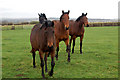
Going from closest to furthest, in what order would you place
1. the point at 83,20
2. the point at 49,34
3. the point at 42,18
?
the point at 49,34 < the point at 42,18 < the point at 83,20

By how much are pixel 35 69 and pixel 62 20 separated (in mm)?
3384

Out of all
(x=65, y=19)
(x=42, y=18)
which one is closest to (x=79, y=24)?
(x=65, y=19)

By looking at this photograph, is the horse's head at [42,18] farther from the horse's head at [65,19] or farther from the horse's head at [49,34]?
the horse's head at [49,34]

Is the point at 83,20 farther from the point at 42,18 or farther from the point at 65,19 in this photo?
the point at 42,18

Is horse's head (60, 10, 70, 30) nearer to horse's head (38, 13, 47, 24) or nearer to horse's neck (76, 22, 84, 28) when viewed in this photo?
horse's head (38, 13, 47, 24)

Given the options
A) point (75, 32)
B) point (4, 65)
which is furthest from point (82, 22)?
point (4, 65)

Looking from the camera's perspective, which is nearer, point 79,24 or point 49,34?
point 49,34

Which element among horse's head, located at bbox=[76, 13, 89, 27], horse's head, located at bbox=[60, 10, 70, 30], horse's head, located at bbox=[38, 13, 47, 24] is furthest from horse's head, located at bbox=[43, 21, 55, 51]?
horse's head, located at bbox=[76, 13, 89, 27]

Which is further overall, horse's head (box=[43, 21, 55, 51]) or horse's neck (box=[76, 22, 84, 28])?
horse's neck (box=[76, 22, 84, 28])

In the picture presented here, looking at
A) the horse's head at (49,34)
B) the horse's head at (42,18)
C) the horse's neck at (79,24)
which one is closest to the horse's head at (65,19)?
the horse's head at (42,18)

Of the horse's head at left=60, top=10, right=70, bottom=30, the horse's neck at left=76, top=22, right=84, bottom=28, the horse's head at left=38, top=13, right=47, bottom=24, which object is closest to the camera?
the horse's head at left=38, top=13, right=47, bottom=24

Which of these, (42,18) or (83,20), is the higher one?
(83,20)

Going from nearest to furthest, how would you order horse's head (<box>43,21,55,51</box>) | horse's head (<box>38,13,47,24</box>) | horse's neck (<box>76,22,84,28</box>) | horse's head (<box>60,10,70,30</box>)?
horse's head (<box>43,21,55,51</box>), horse's head (<box>38,13,47,24</box>), horse's head (<box>60,10,70,30</box>), horse's neck (<box>76,22,84,28</box>)

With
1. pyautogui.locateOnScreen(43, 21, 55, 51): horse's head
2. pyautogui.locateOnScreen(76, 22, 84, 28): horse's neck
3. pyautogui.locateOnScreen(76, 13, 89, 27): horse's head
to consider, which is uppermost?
pyautogui.locateOnScreen(76, 13, 89, 27): horse's head
